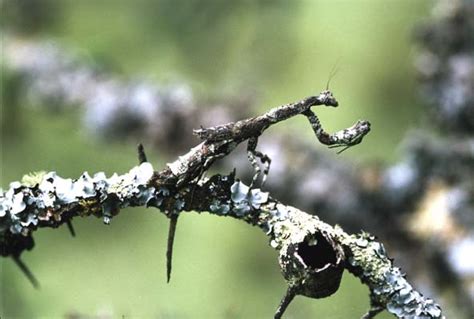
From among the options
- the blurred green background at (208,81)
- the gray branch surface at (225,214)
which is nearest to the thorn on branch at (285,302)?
the gray branch surface at (225,214)

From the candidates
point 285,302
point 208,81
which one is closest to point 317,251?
point 285,302

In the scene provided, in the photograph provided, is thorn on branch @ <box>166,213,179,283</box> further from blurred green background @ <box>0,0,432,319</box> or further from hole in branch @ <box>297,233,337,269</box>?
blurred green background @ <box>0,0,432,319</box>

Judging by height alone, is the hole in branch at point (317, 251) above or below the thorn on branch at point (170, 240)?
below

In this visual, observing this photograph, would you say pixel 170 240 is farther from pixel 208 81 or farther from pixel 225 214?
pixel 208 81

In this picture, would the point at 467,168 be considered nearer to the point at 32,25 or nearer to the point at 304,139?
the point at 304,139

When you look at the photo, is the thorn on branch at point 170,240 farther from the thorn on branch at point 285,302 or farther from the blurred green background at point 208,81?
the blurred green background at point 208,81
